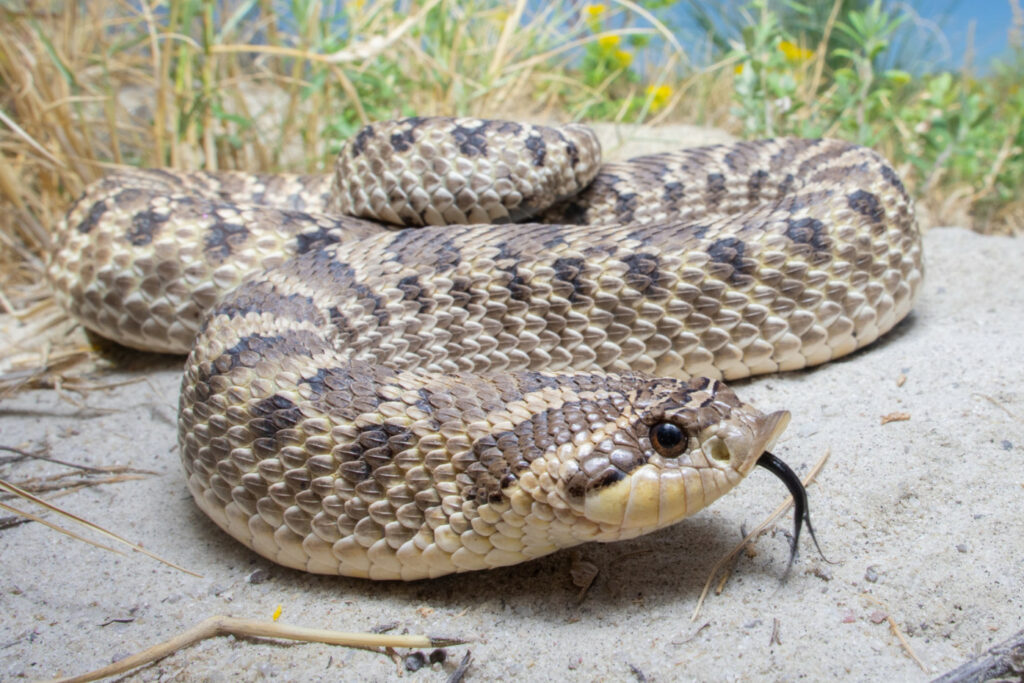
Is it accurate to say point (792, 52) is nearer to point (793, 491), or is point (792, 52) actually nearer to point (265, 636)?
point (793, 491)

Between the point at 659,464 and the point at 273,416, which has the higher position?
the point at 659,464

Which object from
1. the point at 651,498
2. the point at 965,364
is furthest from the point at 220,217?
the point at 965,364

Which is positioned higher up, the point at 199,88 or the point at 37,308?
the point at 199,88

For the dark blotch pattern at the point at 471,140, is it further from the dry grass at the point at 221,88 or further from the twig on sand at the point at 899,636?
the twig on sand at the point at 899,636

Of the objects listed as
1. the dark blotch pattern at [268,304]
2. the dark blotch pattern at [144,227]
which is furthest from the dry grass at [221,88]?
the dark blotch pattern at [268,304]

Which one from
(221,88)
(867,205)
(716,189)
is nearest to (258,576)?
(867,205)

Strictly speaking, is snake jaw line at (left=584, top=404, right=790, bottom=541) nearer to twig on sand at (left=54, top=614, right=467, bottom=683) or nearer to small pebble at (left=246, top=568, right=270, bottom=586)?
twig on sand at (left=54, top=614, right=467, bottom=683)

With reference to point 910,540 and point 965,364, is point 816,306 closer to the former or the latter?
point 965,364
